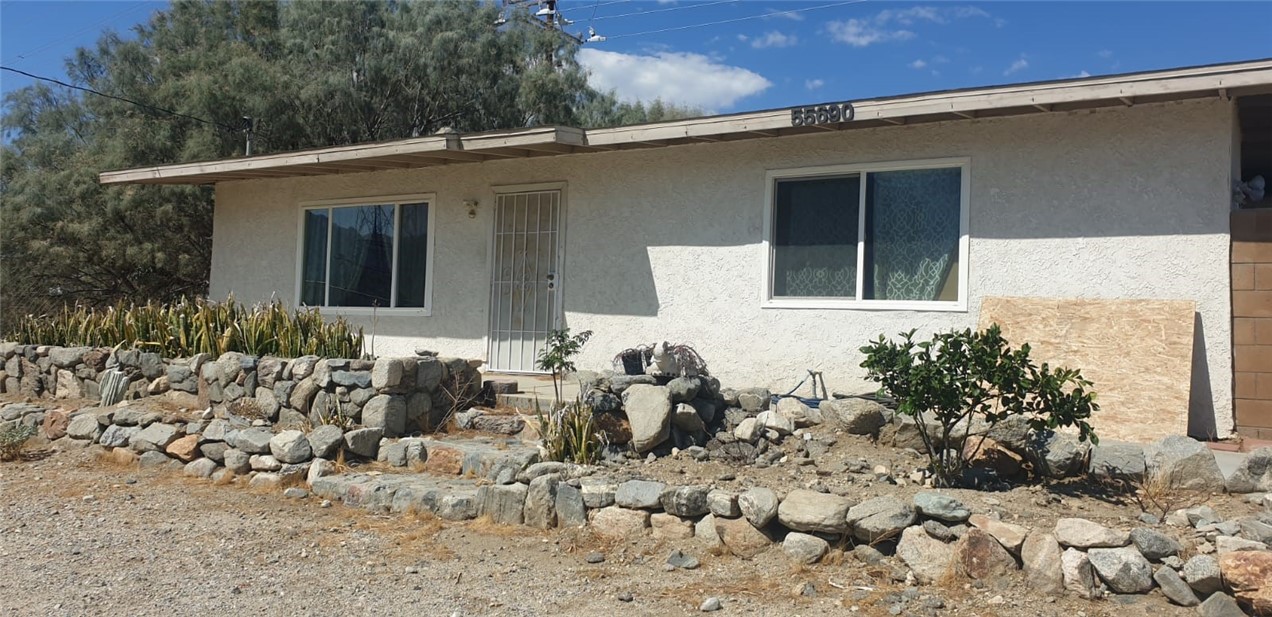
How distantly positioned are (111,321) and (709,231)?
6.46 metres

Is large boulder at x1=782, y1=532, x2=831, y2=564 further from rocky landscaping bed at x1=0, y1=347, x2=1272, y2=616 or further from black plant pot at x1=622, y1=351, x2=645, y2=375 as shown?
black plant pot at x1=622, y1=351, x2=645, y2=375

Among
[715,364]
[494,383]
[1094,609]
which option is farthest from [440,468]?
[1094,609]

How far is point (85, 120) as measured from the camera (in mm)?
20719

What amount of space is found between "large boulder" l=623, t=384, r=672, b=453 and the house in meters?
2.13

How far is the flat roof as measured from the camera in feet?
20.9

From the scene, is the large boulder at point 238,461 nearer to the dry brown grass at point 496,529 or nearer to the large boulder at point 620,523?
the dry brown grass at point 496,529

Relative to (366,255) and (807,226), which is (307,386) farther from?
(807,226)

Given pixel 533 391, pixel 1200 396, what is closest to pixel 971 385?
pixel 1200 396

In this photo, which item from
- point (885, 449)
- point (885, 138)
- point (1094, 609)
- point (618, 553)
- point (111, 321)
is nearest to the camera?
point (1094, 609)

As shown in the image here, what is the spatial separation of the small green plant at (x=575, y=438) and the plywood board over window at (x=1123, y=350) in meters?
3.28

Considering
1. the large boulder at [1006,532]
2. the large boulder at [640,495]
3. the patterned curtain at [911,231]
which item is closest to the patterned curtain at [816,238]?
the patterned curtain at [911,231]

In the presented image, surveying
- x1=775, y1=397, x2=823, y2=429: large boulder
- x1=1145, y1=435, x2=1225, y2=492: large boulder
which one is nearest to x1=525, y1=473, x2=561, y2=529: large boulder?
x1=775, y1=397, x2=823, y2=429: large boulder

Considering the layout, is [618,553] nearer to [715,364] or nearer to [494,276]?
[715,364]

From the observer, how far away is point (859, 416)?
6.34 metres
